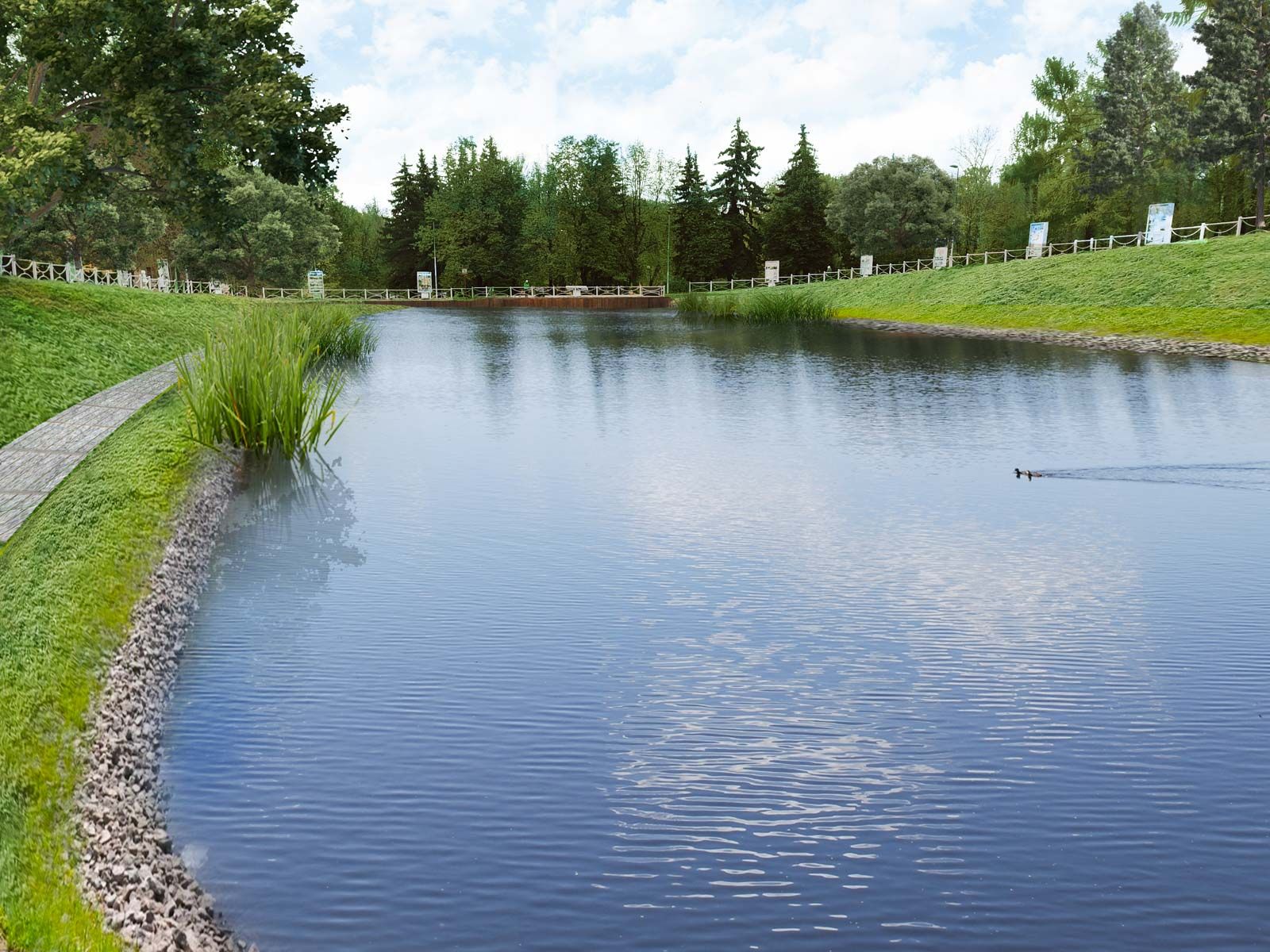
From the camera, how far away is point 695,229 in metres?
79.9

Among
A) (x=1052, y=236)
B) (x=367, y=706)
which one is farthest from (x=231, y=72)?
(x=1052, y=236)

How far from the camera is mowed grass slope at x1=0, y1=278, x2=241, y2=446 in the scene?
14703mm

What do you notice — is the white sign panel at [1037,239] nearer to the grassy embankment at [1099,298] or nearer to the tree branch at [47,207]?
the grassy embankment at [1099,298]

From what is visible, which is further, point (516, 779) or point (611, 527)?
point (611, 527)

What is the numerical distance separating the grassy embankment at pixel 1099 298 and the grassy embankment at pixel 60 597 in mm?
28435

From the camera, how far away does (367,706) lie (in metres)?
6.09

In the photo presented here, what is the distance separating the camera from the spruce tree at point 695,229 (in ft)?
261

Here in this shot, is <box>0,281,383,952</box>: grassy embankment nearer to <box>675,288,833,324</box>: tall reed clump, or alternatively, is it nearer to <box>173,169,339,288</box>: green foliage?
<box>675,288,833,324</box>: tall reed clump

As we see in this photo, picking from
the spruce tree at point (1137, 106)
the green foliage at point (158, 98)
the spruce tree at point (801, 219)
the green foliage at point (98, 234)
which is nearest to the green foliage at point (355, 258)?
the spruce tree at point (801, 219)

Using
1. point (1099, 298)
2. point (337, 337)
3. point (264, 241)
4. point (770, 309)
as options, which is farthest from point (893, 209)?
point (337, 337)

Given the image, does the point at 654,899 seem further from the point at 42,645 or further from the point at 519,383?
the point at 519,383

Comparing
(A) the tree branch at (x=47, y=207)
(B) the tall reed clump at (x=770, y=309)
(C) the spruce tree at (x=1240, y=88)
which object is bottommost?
(B) the tall reed clump at (x=770, y=309)

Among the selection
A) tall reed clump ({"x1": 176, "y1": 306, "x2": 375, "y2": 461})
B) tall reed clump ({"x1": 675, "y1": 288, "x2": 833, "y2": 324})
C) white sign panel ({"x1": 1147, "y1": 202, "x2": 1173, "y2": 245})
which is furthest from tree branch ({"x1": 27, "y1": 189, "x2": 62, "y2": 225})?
white sign panel ({"x1": 1147, "y1": 202, "x2": 1173, "y2": 245})

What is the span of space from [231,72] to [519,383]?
9008 millimetres
